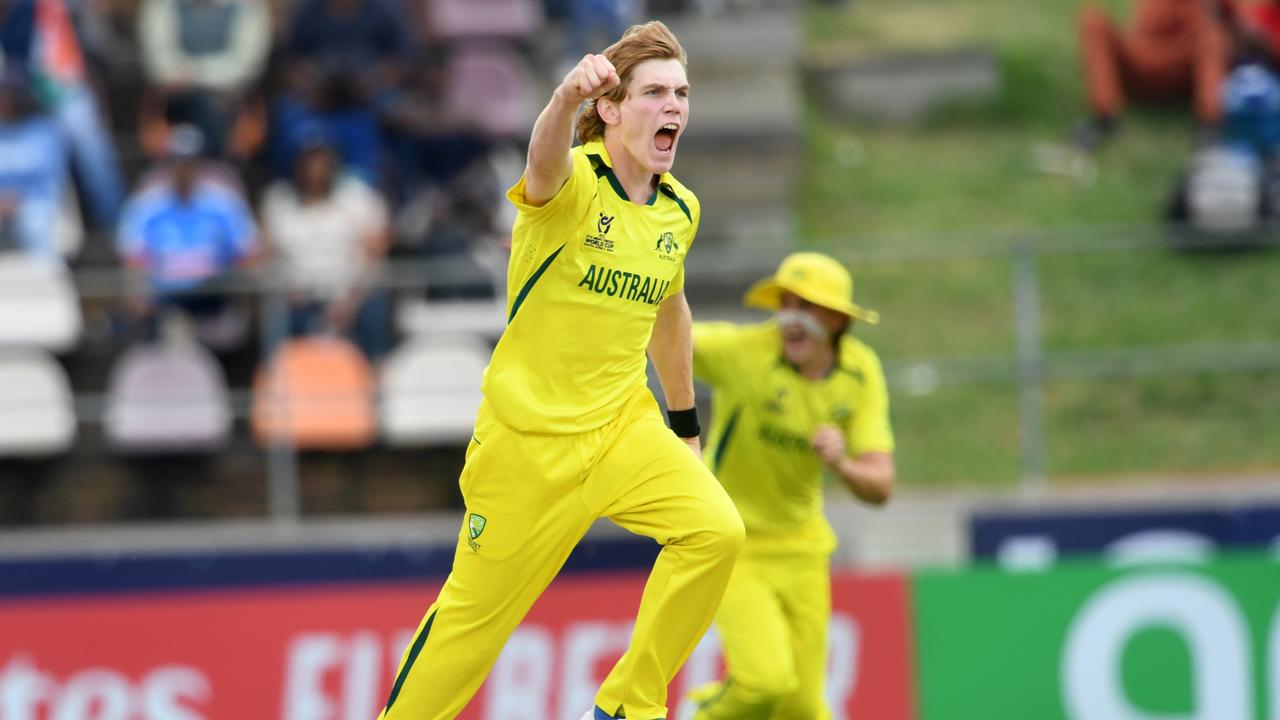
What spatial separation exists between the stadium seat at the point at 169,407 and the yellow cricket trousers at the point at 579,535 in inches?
240

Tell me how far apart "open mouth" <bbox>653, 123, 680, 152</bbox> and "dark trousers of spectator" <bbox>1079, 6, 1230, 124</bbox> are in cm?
1095

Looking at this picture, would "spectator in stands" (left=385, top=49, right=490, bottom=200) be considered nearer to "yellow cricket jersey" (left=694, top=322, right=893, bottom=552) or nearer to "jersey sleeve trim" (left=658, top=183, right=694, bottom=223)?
"yellow cricket jersey" (left=694, top=322, right=893, bottom=552)

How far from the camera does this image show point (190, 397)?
12.0 metres

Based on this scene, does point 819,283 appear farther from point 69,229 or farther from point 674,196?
point 69,229

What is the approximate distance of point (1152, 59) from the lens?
16.6m

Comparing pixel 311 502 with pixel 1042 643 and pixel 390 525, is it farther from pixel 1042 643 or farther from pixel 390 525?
pixel 1042 643

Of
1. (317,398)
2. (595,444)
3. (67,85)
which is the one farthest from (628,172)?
(67,85)

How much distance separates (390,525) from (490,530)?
5406mm

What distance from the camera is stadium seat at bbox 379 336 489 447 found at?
39.2ft

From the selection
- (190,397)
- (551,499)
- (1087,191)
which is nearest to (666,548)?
(551,499)

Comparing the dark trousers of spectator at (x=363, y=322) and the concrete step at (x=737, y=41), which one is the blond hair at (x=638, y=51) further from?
the concrete step at (x=737, y=41)

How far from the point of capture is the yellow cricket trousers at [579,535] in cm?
615

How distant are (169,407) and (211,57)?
364 centimetres

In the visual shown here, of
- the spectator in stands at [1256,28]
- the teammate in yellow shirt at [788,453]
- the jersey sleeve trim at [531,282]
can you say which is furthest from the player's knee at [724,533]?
A: the spectator in stands at [1256,28]
